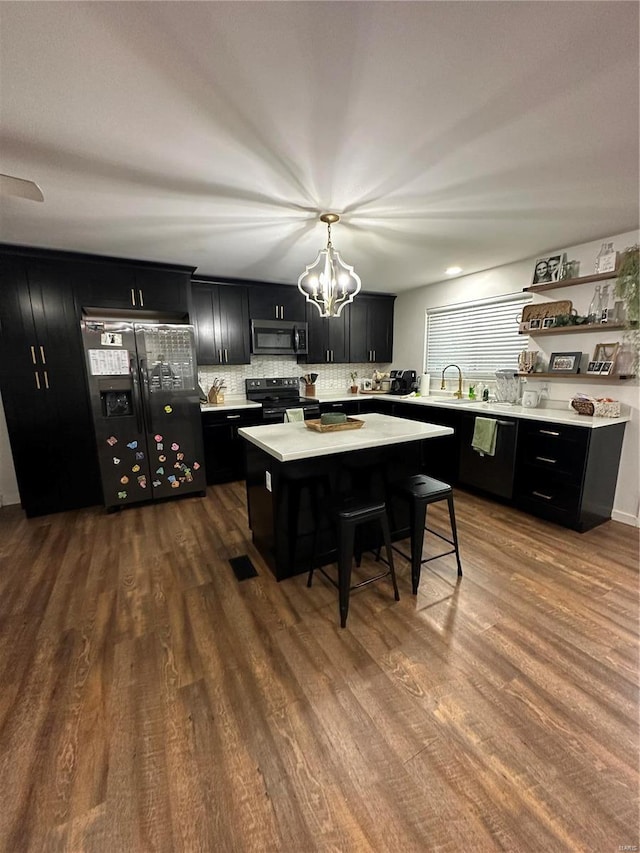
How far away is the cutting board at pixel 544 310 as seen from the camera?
10.6 feet

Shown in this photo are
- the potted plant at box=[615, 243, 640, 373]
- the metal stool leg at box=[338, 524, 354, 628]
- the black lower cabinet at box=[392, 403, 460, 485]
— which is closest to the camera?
the metal stool leg at box=[338, 524, 354, 628]

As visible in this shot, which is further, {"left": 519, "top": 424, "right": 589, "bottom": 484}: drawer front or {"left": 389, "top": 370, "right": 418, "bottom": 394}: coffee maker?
{"left": 389, "top": 370, "right": 418, "bottom": 394}: coffee maker

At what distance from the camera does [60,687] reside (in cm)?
153

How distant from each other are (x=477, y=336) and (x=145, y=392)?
3864 mm

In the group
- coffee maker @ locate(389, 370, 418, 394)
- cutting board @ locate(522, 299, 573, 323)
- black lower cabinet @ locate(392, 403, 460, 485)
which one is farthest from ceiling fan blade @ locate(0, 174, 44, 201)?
coffee maker @ locate(389, 370, 418, 394)

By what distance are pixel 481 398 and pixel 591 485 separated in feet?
5.36

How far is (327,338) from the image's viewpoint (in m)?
4.98

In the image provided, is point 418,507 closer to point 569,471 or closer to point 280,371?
point 569,471

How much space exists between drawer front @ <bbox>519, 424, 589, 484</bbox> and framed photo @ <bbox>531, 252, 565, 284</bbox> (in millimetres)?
1513

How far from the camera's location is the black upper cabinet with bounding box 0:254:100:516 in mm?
3014

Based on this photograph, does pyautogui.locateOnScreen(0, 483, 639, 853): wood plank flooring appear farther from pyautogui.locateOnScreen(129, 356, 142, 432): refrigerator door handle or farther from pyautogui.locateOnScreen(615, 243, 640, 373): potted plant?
pyautogui.locateOnScreen(615, 243, 640, 373): potted plant

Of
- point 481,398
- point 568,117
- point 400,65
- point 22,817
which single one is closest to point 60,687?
point 22,817

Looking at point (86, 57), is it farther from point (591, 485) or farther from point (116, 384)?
point (591, 485)

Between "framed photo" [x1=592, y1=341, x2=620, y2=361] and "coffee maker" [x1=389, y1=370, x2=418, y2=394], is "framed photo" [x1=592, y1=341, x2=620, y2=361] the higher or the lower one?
the higher one
